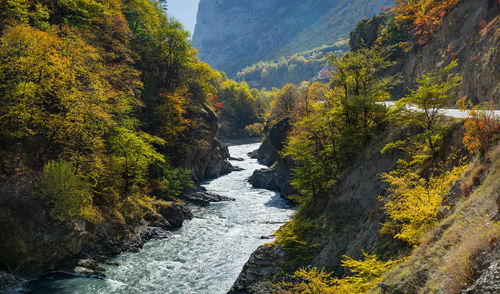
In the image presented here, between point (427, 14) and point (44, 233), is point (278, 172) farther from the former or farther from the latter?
point (44, 233)

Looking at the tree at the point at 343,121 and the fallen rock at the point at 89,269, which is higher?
the tree at the point at 343,121

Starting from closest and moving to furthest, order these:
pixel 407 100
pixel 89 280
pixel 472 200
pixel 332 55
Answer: pixel 472 200, pixel 407 100, pixel 89 280, pixel 332 55

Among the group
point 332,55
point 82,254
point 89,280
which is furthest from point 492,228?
point 82,254

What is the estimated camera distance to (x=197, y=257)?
22.9 m

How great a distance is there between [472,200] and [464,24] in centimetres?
2680

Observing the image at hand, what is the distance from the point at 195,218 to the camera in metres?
32.2

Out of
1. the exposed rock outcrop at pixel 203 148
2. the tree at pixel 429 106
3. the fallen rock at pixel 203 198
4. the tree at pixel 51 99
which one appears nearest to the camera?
the tree at pixel 429 106

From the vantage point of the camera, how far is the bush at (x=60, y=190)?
19.4 m

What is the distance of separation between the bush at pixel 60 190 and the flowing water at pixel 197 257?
13.7 feet

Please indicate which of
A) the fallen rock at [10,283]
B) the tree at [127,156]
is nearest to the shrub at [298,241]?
the fallen rock at [10,283]

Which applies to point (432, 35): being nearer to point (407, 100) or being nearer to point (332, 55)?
point (332, 55)

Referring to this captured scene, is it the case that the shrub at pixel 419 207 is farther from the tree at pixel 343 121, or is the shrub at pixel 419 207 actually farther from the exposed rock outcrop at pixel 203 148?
the exposed rock outcrop at pixel 203 148

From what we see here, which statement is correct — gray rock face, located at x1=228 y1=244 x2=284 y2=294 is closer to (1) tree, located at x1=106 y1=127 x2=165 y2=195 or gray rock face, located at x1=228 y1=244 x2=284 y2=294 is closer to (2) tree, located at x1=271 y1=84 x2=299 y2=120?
(1) tree, located at x1=106 y1=127 x2=165 y2=195

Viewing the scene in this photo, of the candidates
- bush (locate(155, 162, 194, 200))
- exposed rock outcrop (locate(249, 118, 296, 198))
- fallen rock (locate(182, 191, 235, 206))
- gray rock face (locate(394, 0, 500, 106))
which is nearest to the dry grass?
gray rock face (locate(394, 0, 500, 106))
